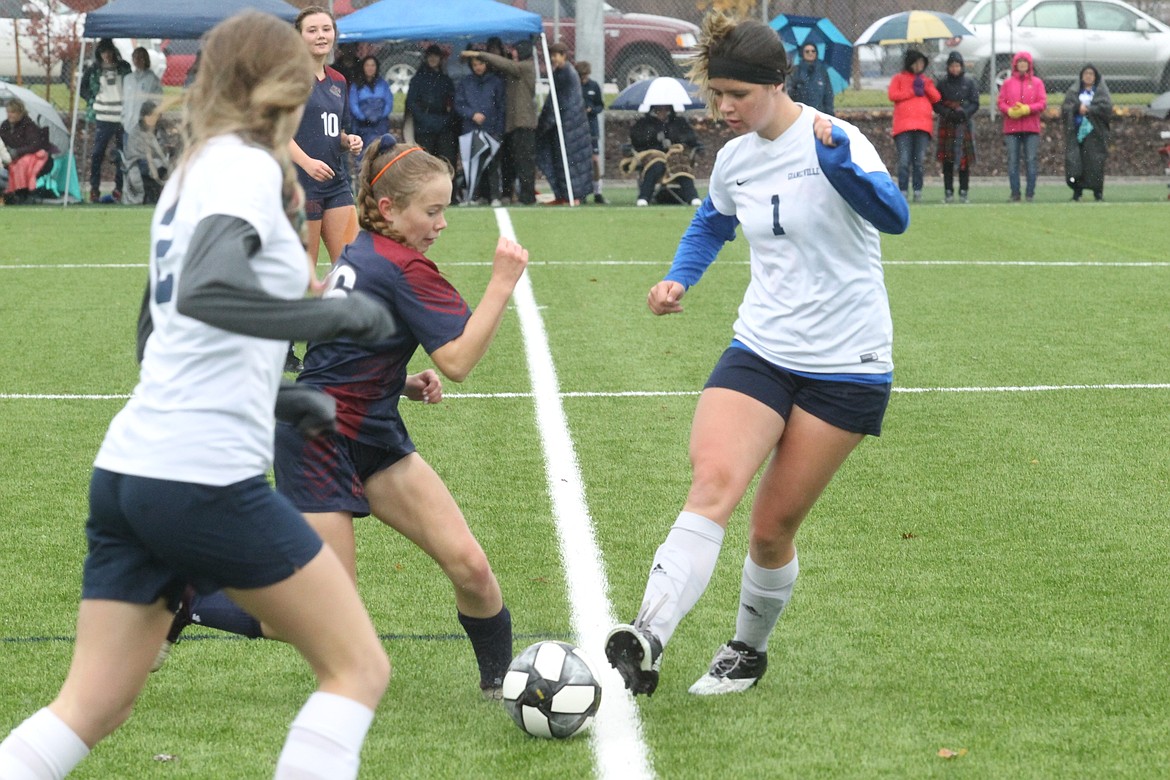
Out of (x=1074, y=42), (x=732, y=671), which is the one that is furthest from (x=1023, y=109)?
(x=732, y=671)

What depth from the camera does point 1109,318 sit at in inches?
457

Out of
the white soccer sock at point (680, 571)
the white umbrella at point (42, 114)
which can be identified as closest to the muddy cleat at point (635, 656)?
the white soccer sock at point (680, 571)

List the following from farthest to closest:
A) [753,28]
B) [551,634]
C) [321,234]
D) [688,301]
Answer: [688,301] → [321,234] → [551,634] → [753,28]

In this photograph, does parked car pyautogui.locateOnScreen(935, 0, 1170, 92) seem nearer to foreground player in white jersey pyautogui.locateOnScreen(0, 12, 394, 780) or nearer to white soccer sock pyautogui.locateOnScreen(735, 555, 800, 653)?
white soccer sock pyautogui.locateOnScreen(735, 555, 800, 653)

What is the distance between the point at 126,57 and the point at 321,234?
14664 millimetres

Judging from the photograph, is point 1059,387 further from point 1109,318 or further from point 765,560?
point 765,560

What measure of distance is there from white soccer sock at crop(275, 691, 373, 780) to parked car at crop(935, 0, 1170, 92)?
23.9 m

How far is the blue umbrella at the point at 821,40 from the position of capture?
2167cm

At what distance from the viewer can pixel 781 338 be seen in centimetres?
450

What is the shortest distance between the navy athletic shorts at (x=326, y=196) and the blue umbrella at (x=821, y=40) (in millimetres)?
12881

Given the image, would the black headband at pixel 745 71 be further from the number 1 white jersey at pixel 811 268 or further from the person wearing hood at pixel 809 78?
the person wearing hood at pixel 809 78

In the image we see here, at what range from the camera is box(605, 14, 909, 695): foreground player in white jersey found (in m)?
4.33

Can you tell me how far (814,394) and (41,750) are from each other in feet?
7.58

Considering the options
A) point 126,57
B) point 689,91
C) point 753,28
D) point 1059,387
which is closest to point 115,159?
point 126,57
